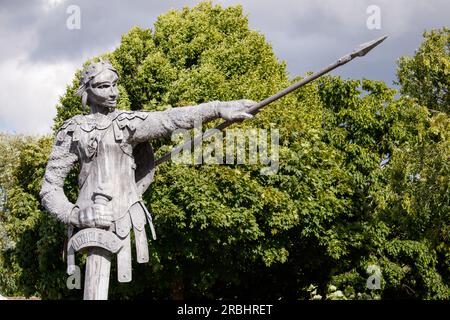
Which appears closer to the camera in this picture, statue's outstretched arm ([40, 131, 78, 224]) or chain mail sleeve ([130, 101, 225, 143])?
chain mail sleeve ([130, 101, 225, 143])

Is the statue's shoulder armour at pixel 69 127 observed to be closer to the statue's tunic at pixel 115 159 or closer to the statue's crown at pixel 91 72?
the statue's tunic at pixel 115 159

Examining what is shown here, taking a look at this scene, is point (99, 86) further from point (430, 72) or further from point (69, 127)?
point (430, 72)

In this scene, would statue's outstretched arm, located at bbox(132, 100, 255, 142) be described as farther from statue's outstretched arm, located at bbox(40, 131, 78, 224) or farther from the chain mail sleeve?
statue's outstretched arm, located at bbox(40, 131, 78, 224)

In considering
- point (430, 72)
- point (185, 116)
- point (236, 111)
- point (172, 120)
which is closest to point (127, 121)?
point (172, 120)

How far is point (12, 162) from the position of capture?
50094 millimetres

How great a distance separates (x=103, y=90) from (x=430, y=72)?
34999mm

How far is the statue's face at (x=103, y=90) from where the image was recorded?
9.83 m

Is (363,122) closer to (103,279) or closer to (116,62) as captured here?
(116,62)

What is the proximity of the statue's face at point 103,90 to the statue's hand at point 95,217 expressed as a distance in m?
1.36

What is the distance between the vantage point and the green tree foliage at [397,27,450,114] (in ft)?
136

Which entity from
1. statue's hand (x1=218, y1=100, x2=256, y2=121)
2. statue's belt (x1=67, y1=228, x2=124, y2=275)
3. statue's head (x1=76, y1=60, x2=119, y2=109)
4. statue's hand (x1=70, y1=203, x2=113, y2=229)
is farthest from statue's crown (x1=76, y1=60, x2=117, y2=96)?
statue's belt (x1=67, y1=228, x2=124, y2=275)

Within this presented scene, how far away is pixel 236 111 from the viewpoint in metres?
9.19

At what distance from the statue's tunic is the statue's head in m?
0.19

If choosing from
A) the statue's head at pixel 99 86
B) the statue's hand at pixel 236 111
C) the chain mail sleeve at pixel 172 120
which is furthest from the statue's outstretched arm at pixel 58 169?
the statue's hand at pixel 236 111
